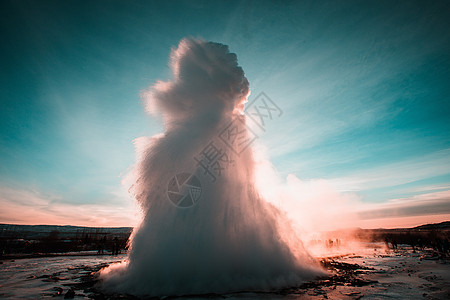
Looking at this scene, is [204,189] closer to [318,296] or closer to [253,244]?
[253,244]

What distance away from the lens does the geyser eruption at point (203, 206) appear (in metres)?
11.3

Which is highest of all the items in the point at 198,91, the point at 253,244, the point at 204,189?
the point at 198,91

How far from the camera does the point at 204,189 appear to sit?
13.7 meters

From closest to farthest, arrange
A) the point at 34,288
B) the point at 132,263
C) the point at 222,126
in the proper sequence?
the point at 34,288 → the point at 132,263 → the point at 222,126

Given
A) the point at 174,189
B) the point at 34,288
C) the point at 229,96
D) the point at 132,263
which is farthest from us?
the point at 229,96

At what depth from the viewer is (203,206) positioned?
1309cm

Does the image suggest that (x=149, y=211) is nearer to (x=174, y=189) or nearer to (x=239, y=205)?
(x=174, y=189)

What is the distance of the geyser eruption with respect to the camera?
37.1 ft

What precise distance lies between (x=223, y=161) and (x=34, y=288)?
43.0ft

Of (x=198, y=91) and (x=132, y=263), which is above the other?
(x=198, y=91)

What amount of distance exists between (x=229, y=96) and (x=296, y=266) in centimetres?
1475

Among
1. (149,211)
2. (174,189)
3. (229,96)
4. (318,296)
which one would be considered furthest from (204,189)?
(229,96)

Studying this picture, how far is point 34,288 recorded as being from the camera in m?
11.2

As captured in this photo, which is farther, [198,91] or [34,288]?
[198,91]
